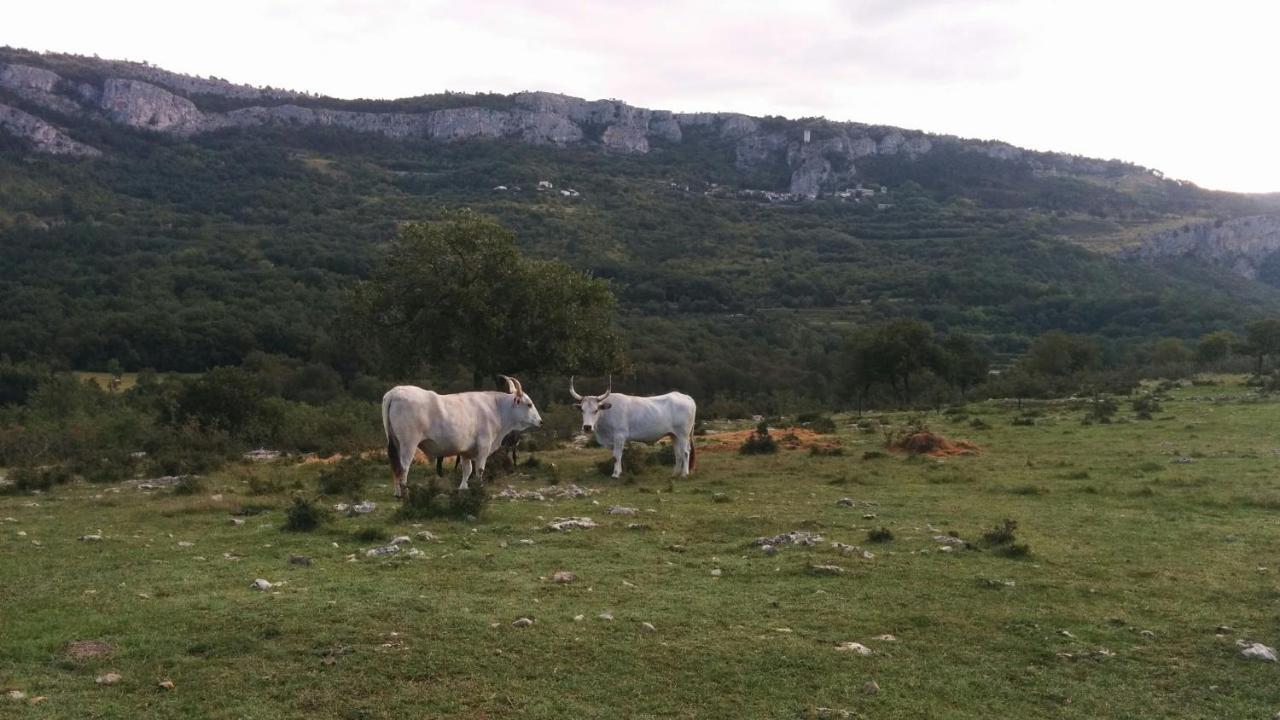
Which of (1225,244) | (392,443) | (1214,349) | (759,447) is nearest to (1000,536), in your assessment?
(392,443)

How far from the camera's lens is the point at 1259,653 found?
7656mm

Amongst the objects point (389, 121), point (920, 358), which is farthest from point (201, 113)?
point (920, 358)

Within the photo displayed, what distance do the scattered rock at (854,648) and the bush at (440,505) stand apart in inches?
293

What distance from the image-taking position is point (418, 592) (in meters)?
9.09

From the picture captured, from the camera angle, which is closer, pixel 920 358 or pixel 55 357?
pixel 920 358

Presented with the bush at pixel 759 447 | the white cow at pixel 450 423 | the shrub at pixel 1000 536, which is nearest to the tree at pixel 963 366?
the bush at pixel 759 447

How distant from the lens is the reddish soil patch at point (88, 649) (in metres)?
7.10

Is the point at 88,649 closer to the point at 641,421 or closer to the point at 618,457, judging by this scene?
the point at 618,457

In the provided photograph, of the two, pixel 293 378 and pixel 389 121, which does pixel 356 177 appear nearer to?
pixel 389 121

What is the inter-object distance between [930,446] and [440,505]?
16214 mm

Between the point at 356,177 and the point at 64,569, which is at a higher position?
the point at 356,177

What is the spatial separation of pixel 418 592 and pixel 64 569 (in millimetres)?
4781

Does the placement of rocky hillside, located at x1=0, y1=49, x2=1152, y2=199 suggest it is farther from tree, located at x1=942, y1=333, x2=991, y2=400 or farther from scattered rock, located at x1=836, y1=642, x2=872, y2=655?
scattered rock, located at x1=836, y1=642, x2=872, y2=655

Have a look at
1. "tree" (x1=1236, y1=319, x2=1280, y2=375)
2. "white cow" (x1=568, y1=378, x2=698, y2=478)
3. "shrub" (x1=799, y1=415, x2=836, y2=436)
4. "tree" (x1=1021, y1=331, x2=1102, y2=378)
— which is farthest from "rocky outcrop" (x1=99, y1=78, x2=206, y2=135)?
"tree" (x1=1236, y1=319, x2=1280, y2=375)
